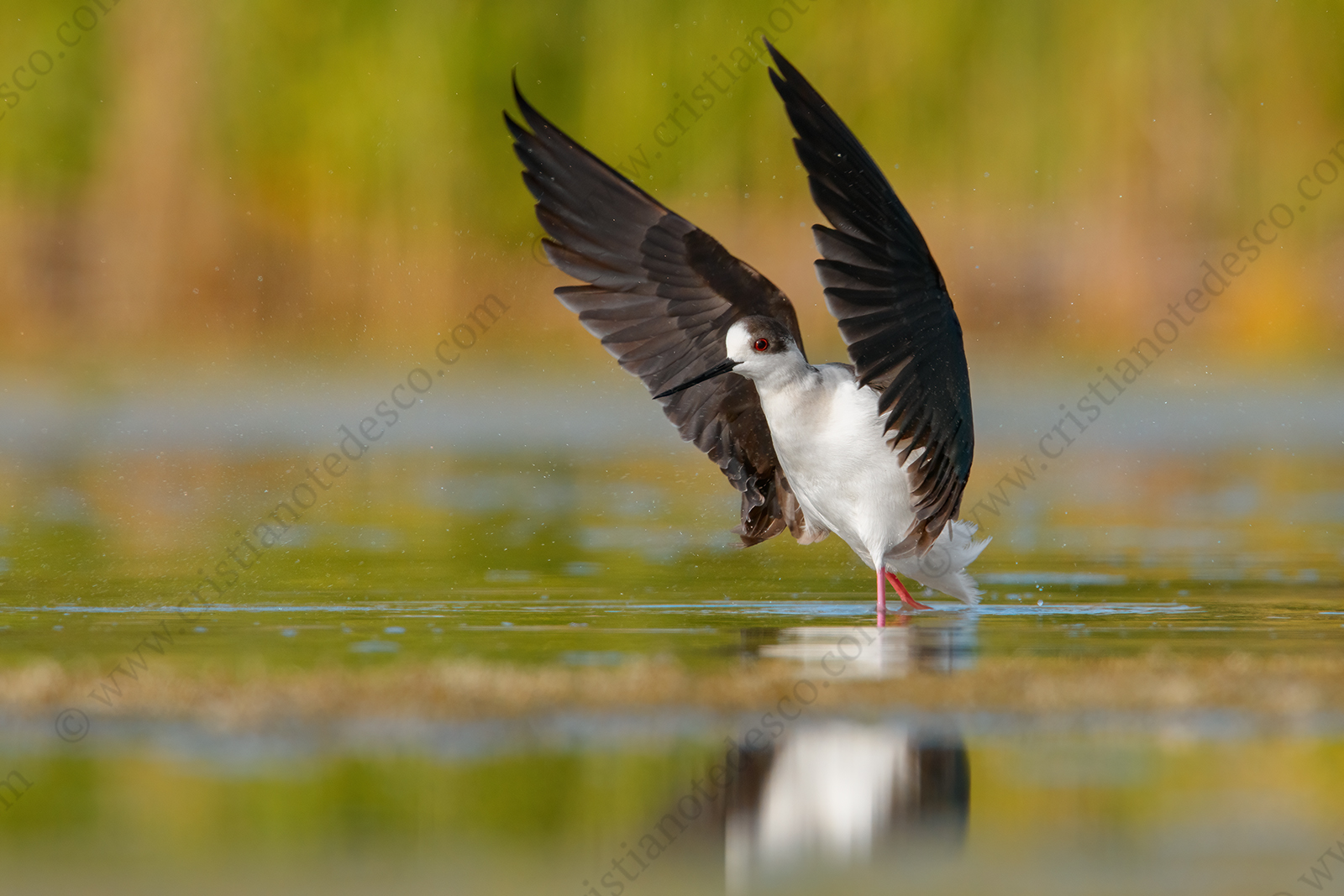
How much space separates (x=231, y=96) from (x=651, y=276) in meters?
13.8

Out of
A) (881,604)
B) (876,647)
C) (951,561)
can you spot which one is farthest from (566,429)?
(876,647)

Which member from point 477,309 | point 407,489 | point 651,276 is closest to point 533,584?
point 651,276

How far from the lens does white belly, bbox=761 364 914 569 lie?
7.60 meters

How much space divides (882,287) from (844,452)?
3.61 ft

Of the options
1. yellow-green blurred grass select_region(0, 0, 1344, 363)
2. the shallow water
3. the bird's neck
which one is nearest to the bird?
the bird's neck

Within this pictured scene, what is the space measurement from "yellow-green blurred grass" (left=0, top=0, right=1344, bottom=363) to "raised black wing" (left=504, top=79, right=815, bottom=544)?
11352mm

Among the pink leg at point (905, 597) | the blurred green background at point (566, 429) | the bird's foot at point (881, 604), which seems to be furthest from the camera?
the pink leg at point (905, 597)

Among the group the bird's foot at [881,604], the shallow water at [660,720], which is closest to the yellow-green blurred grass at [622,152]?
the shallow water at [660,720]

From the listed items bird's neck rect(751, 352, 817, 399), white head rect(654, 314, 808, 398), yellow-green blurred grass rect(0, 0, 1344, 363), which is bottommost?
bird's neck rect(751, 352, 817, 399)

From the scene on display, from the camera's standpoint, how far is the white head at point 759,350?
7.55 meters

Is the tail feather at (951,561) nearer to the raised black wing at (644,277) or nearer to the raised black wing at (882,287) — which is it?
the raised black wing at (882,287)

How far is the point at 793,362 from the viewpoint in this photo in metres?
7.59

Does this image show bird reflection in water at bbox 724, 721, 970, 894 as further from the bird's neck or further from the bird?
the bird's neck

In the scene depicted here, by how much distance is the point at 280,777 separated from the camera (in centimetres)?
473
